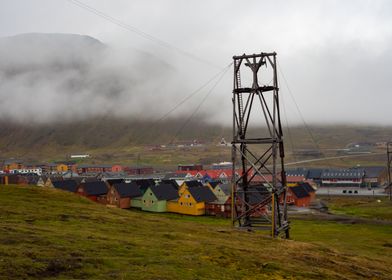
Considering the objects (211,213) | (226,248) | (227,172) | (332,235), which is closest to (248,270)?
(226,248)

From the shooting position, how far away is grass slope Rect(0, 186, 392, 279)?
16266mm

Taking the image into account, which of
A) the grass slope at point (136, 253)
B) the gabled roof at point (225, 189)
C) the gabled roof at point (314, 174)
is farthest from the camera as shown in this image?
the gabled roof at point (314, 174)

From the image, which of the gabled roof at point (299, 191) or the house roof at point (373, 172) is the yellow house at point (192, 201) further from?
the house roof at point (373, 172)

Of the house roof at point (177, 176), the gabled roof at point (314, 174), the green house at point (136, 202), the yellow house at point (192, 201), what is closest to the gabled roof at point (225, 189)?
the yellow house at point (192, 201)

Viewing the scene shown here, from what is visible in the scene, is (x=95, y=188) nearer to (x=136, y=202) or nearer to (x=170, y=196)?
(x=136, y=202)

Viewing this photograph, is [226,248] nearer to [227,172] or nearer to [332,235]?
[332,235]

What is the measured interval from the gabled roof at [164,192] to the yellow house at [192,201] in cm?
164

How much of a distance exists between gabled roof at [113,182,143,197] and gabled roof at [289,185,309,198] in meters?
35.2

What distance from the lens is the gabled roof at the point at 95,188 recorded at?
3498 inches

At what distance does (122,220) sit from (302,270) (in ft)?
52.6

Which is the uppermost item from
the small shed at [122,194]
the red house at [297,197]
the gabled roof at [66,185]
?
the gabled roof at [66,185]

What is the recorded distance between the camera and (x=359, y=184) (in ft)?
428

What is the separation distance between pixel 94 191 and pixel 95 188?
99 centimetres

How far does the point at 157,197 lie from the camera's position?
267 ft
